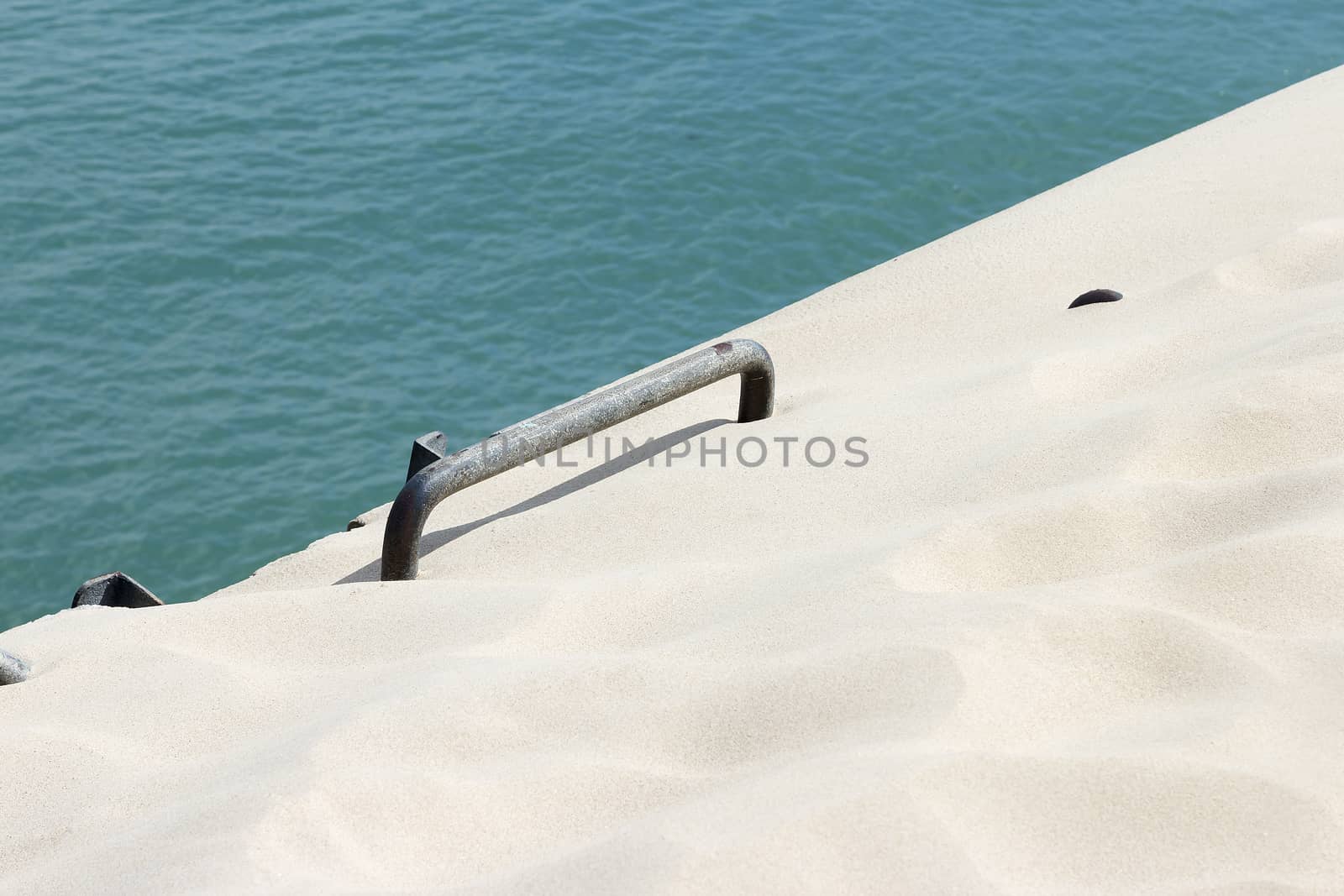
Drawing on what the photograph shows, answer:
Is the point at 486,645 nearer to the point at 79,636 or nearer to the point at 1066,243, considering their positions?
the point at 79,636

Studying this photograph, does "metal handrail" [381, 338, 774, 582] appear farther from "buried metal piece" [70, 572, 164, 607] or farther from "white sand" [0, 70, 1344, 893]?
"buried metal piece" [70, 572, 164, 607]

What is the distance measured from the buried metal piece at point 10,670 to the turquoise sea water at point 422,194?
3143 millimetres

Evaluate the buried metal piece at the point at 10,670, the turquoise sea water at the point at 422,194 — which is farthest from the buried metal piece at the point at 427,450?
the turquoise sea water at the point at 422,194

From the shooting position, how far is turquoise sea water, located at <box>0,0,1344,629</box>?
5.90 m

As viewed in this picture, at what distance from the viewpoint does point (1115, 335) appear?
3068 mm

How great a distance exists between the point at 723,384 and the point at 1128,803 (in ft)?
7.46

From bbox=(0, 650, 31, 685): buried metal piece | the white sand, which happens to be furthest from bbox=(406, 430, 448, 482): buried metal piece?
bbox=(0, 650, 31, 685): buried metal piece

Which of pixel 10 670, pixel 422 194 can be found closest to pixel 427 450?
pixel 10 670

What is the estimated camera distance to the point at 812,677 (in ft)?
5.60

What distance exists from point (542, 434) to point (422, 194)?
18.0ft

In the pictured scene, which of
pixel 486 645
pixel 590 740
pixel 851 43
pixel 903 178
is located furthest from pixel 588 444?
pixel 851 43

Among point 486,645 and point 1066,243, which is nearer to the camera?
point 486,645

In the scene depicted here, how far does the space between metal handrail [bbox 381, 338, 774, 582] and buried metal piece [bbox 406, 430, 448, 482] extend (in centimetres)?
29

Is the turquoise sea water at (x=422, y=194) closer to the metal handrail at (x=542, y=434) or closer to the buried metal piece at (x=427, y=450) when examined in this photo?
the buried metal piece at (x=427, y=450)
